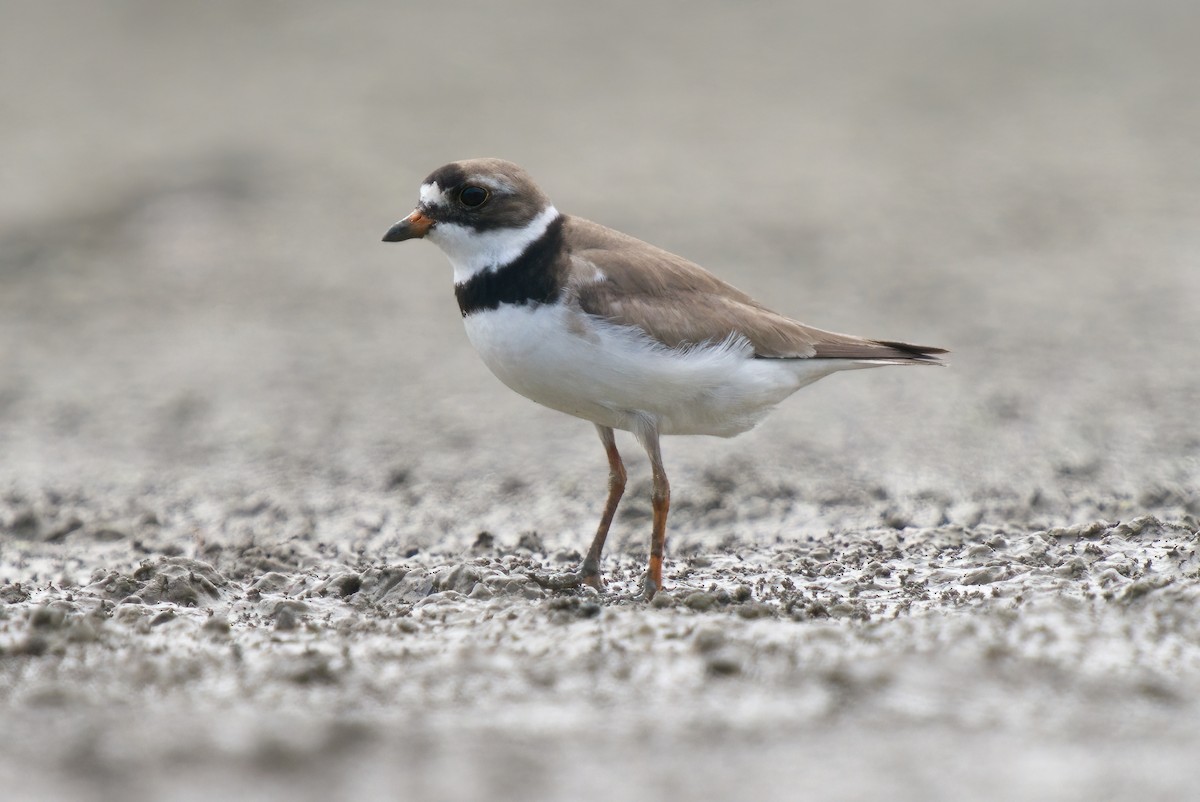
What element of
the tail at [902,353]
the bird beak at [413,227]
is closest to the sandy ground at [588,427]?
the tail at [902,353]

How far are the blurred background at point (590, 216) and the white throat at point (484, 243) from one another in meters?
2.44

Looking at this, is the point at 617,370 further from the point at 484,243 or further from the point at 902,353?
the point at 902,353

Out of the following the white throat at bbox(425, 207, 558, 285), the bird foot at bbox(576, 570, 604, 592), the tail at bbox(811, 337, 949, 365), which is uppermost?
the white throat at bbox(425, 207, 558, 285)

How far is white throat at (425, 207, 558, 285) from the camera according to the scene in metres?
5.74

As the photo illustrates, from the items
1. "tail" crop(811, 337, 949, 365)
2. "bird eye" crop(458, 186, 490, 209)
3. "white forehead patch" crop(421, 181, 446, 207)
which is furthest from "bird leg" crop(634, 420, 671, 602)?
"white forehead patch" crop(421, 181, 446, 207)

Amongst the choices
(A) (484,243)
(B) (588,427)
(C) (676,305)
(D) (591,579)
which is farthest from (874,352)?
(B) (588,427)

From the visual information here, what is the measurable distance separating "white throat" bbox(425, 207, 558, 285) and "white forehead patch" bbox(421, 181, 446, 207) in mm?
95

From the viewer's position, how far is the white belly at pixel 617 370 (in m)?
5.53

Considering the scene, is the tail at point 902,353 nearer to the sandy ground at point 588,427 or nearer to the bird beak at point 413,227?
the sandy ground at point 588,427

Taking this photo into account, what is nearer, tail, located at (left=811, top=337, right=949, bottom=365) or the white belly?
the white belly

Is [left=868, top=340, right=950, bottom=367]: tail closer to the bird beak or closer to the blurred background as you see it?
the blurred background

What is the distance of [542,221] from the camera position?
5852 mm

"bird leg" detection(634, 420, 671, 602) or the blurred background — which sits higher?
the blurred background

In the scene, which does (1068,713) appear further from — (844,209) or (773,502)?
(844,209)
